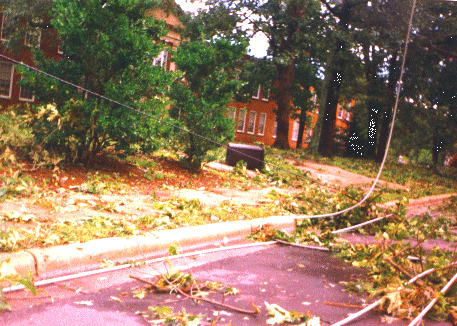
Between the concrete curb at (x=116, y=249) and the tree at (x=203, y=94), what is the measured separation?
480 centimetres

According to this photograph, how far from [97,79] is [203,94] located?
10.0ft

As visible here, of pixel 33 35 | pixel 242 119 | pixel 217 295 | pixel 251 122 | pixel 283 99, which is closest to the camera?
pixel 217 295

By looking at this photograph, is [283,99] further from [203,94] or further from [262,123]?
[262,123]

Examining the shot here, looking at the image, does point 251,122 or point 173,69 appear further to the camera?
point 251,122

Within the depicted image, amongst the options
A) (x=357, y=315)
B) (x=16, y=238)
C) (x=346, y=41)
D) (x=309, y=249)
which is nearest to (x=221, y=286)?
(x=357, y=315)

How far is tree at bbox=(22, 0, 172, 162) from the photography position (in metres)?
8.73

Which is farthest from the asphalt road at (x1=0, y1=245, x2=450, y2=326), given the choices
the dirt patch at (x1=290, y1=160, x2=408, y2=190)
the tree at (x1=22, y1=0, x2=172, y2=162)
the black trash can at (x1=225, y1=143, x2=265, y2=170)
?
the dirt patch at (x1=290, y1=160, x2=408, y2=190)

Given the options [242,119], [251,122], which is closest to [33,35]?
[242,119]

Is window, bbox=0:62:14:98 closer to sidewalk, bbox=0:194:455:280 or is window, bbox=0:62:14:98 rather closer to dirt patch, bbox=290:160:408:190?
dirt patch, bbox=290:160:408:190

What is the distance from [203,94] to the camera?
11.7 m

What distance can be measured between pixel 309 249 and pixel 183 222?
1.69 m

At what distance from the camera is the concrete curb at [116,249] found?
4242 millimetres

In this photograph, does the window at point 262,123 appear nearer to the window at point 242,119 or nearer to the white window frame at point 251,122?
the white window frame at point 251,122

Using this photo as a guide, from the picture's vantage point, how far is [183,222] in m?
6.48
